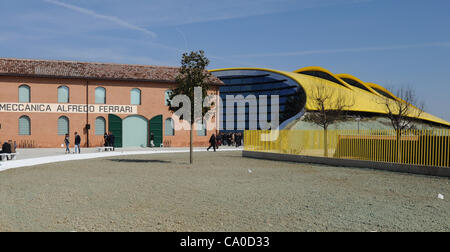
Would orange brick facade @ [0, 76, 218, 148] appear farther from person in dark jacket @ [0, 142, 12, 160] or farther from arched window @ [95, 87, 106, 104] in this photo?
person in dark jacket @ [0, 142, 12, 160]

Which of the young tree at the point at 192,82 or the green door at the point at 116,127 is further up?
the young tree at the point at 192,82

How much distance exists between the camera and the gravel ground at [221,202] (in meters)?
6.32

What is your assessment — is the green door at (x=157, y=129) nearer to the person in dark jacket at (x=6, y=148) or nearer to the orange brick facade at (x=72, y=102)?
the orange brick facade at (x=72, y=102)

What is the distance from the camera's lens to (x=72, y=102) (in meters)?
34.4

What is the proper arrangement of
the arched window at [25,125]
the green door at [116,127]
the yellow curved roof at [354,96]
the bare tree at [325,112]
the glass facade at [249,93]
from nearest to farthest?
the bare tree at [325,112] < the arched window at [25,125] < the green door at [116,127] < the yellow curved roof at [354,96] < the glass facade at [249,93]

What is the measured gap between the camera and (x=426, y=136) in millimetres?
14531

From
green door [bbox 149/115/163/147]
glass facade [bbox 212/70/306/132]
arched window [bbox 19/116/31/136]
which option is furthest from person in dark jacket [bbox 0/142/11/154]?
glass facade [bbox 212/70/306/132]

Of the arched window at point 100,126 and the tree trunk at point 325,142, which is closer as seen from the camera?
the tree trunk at point 325,142

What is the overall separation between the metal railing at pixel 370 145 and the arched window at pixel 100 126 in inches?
639

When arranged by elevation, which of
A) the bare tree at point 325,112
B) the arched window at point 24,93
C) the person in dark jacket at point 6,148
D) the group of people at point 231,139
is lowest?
the group of people at point 231,139

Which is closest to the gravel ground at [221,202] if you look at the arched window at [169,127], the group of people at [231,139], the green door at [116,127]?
the green door at [116,127]

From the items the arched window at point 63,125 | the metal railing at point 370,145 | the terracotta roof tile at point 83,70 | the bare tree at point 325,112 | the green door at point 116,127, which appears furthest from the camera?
the green door at point 116,127

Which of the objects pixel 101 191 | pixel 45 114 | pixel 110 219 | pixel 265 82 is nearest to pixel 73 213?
pixel 110 219
